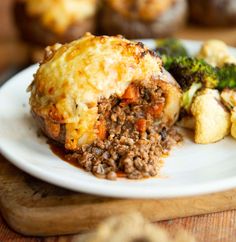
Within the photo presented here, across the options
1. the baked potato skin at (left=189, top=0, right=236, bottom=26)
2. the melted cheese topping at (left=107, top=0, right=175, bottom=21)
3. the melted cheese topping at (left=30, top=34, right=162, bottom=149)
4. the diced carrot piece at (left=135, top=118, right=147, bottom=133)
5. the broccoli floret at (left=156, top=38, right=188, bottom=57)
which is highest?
the melted cheese topping at (left=30, top=34, right=162, bottom=149)

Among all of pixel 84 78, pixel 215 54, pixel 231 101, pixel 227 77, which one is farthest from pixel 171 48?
pixel 84 78

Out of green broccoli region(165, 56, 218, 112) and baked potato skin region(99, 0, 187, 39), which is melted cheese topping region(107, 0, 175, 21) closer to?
baked potato skin region(99, 0, 187, 39)

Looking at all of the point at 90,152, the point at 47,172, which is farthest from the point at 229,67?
the point at 47,172

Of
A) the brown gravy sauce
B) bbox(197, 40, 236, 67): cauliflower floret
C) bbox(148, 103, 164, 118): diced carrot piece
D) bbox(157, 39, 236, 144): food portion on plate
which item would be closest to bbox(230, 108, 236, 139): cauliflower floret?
bbox(157, 39, 236, 144): food portion on plate

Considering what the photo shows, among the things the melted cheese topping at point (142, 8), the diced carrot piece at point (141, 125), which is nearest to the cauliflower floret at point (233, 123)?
the diced carrot piece at point (141, 125)

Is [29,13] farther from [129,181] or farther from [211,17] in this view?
[129,181]
